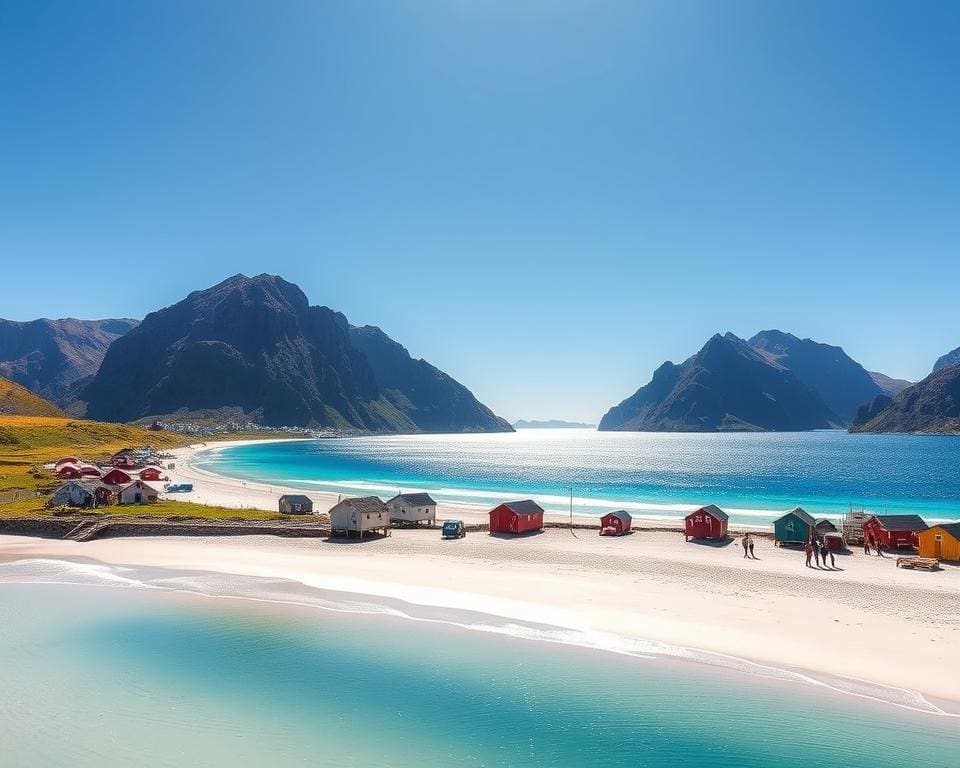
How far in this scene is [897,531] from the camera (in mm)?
50719

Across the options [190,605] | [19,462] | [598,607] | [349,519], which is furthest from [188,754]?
[19,462]

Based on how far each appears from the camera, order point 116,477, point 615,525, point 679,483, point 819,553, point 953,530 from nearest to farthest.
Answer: point 953,530
point 819,553
point 615,525
point 116,477
point 679,483

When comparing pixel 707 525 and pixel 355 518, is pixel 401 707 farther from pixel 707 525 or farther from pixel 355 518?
pixel 707 525

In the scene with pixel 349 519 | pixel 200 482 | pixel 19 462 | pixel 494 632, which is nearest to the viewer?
pixel 494 632

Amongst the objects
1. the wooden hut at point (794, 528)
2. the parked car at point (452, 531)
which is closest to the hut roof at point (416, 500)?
the parked car at point (452, 531)

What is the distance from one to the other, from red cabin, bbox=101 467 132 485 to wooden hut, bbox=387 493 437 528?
39.6 metres

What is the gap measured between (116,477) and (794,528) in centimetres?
7884

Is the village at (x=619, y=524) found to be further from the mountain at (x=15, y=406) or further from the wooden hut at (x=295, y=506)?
the mountain at (x=15, y=406)

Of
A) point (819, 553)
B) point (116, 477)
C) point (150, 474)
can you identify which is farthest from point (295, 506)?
point (819, 553)

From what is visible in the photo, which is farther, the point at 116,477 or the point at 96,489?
the point at 116,477

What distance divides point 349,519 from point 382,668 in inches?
1206

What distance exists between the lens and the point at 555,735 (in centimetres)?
2031

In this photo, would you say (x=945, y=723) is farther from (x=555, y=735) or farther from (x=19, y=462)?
(x=19, y=462)

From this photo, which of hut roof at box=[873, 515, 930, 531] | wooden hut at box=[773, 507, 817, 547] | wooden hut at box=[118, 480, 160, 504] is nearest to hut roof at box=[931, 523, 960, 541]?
hut roof at box=[873, 515, 930, 531]
